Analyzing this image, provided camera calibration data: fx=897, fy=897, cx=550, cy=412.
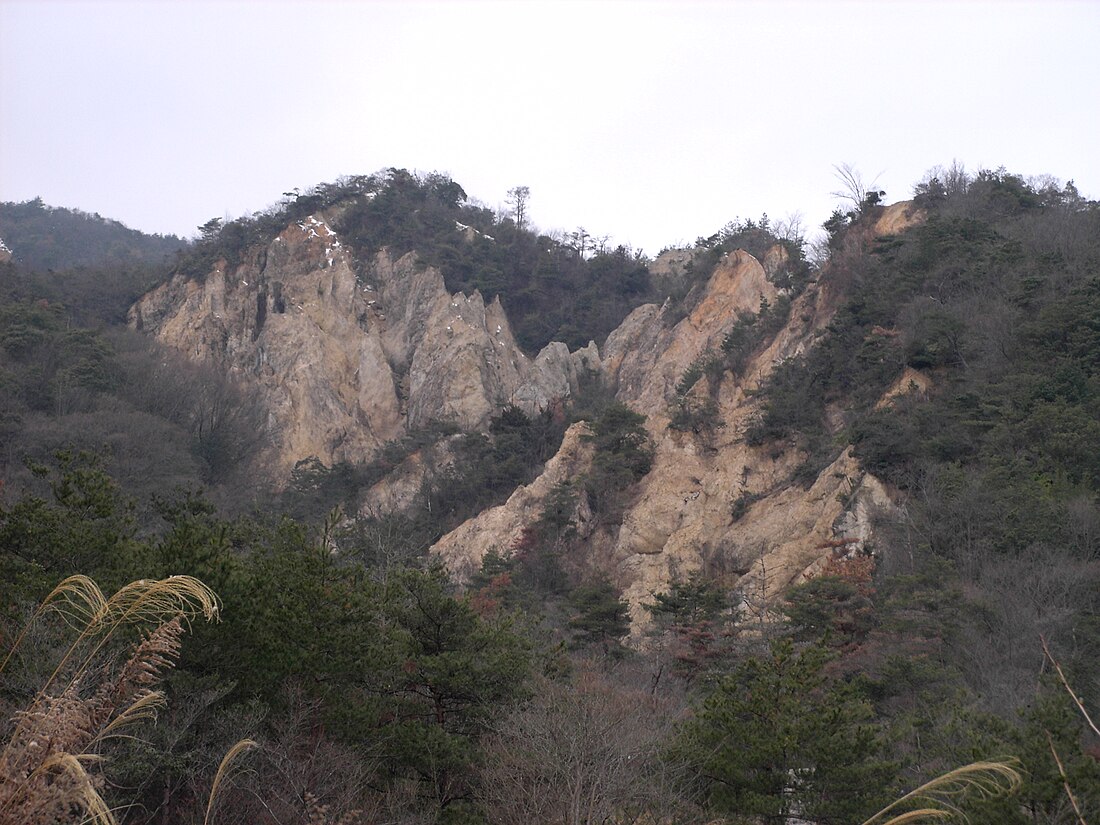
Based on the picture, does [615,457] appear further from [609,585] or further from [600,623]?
[600,623]

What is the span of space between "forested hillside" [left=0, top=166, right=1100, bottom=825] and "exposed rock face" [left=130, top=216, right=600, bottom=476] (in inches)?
96.4

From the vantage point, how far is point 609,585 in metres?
25.2

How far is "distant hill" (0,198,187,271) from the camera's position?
228ft

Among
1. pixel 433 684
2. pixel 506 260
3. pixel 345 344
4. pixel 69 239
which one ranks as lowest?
pixel 433 684

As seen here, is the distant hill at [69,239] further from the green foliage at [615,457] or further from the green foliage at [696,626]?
the green foliage at [696,626]

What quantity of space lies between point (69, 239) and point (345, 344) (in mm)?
40974

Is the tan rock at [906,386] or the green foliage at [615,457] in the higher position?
the tan rock at [906,386]

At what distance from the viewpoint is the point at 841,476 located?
2533cm

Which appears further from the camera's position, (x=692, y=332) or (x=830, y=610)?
(x=692, y=332)

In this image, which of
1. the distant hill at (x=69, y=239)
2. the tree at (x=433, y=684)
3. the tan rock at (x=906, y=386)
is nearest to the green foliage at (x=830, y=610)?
the tree at (x=433, y=684)

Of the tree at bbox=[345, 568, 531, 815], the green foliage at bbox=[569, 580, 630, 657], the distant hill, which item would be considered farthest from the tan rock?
the distant hill

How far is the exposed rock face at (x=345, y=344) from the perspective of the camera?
1779 inches

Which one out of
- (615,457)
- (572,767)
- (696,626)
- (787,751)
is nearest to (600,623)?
(696,626)

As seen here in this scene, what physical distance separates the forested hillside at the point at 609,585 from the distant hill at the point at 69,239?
23330mm
